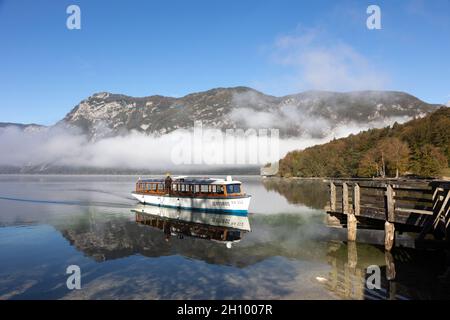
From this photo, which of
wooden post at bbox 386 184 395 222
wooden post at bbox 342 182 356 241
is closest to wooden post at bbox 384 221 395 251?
wooden post at bbox 386 184 395 222

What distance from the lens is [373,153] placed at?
13300 cm

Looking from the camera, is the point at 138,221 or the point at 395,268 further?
the point at 138,221

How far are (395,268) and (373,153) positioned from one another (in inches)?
4904

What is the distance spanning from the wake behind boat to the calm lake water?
716 centimetres

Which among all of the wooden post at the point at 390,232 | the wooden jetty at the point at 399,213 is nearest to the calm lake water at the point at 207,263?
the wooden post at the point at 390,232

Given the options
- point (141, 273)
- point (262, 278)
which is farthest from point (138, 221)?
point (262, 278)

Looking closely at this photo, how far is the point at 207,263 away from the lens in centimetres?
2209

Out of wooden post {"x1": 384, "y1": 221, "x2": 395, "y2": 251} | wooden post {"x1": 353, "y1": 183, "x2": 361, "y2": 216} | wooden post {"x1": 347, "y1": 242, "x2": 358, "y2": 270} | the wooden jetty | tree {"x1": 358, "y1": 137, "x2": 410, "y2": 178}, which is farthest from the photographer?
tree {"x1": 358, "y1": 137, "x2": 410, "y2": 178}

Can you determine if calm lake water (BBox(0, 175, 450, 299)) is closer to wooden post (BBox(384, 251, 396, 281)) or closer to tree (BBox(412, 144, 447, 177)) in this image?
wooden post (BBox(384, 251, 396, 281))

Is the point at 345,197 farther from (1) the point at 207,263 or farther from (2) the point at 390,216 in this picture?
(1) the point at 207,263

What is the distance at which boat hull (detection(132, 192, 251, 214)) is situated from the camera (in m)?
44.6

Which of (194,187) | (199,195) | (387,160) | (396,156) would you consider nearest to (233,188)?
(199,195)

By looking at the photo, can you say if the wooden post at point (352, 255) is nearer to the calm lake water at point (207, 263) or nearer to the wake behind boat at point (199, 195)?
the calm lake water at point (207, 263)
